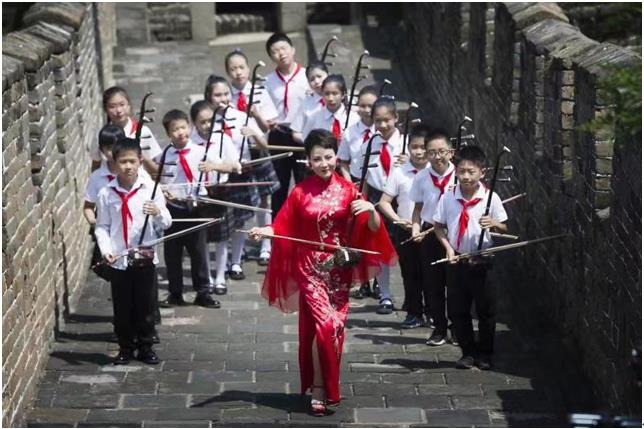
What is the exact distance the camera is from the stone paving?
1202 centimetres

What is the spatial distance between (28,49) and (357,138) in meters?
2.75

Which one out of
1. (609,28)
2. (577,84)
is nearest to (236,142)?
(577,84)

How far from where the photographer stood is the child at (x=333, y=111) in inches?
621

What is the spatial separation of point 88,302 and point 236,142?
1.84m

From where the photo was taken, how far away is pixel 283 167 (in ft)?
55.1

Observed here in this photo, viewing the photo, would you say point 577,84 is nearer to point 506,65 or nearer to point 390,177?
point 390,177

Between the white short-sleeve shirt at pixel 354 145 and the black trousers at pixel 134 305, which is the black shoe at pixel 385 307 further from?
the black trousers at pixel 134 305

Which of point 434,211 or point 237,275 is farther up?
point 434,211

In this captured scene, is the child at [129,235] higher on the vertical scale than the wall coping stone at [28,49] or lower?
lower

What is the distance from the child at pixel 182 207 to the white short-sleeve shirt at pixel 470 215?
2636 mm

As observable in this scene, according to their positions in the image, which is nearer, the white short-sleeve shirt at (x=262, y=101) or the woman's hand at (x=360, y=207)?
the woman's hand at (x=360, y=207)

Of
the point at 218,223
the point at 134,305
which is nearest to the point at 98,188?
the point at 134,305

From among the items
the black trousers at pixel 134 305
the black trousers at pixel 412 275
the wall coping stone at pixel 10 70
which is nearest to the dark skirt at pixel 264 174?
the black trousers at pixel 412 275

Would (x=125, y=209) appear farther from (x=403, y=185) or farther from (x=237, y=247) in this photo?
(x=237, y=247)
